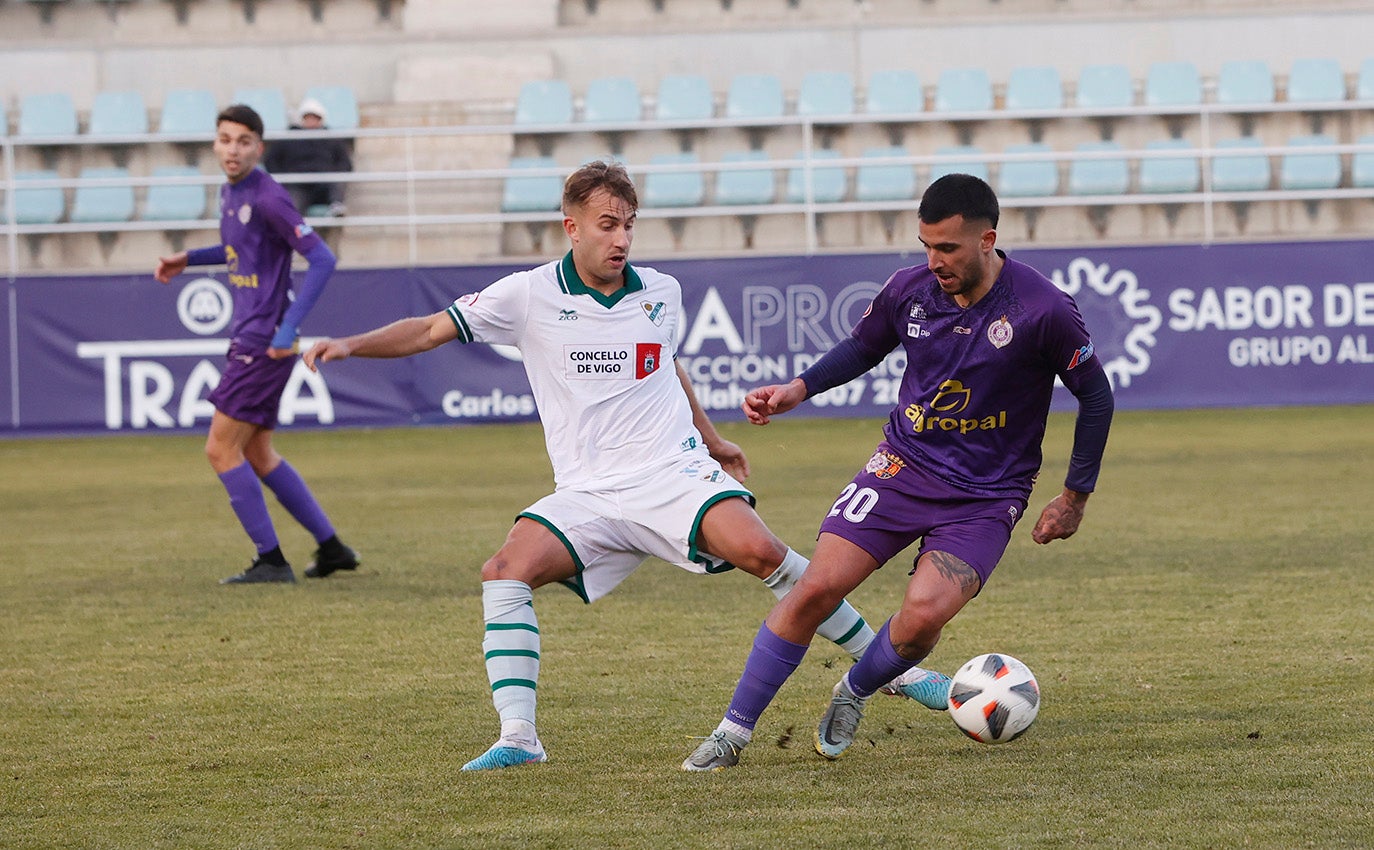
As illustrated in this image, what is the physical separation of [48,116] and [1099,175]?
12348mm

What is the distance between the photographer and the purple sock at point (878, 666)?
4836mm

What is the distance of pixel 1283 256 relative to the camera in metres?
17.4

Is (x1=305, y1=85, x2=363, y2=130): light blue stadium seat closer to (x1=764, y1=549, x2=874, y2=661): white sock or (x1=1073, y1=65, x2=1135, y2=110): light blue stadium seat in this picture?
(x1=1073, y1=65, x2=1135, y2=110): light blue stadium seat

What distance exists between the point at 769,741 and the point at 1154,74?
17173 millimetres

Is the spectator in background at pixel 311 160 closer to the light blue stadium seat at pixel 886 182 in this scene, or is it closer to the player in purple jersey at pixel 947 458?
the light blue stadium seat at pixel 886 182

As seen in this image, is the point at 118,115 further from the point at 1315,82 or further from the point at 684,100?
the point at 1315,82

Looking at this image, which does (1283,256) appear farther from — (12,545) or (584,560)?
(584,560)

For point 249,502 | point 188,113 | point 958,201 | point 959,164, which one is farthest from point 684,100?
point 958,201

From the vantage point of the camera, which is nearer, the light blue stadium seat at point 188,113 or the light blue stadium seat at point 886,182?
the light blue stadium seat at point 886,182

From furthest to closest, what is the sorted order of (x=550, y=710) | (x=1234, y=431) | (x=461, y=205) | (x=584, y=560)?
(x=461, y=205), (x=1234, y=431), (x=550, y=710), (x=584, y=560)

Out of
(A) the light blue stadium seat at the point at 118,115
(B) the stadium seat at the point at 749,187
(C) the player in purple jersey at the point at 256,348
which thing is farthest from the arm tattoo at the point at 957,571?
(A) the light blue stadium seat at the point at 118,115

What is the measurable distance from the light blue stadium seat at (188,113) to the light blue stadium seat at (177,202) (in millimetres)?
866

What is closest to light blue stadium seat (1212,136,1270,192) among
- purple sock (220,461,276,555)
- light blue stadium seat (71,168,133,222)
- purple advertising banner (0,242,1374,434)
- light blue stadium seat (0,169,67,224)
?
purple advertising banner (0,242,1374,434)

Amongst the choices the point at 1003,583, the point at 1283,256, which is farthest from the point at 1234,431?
the point at 1003,583
